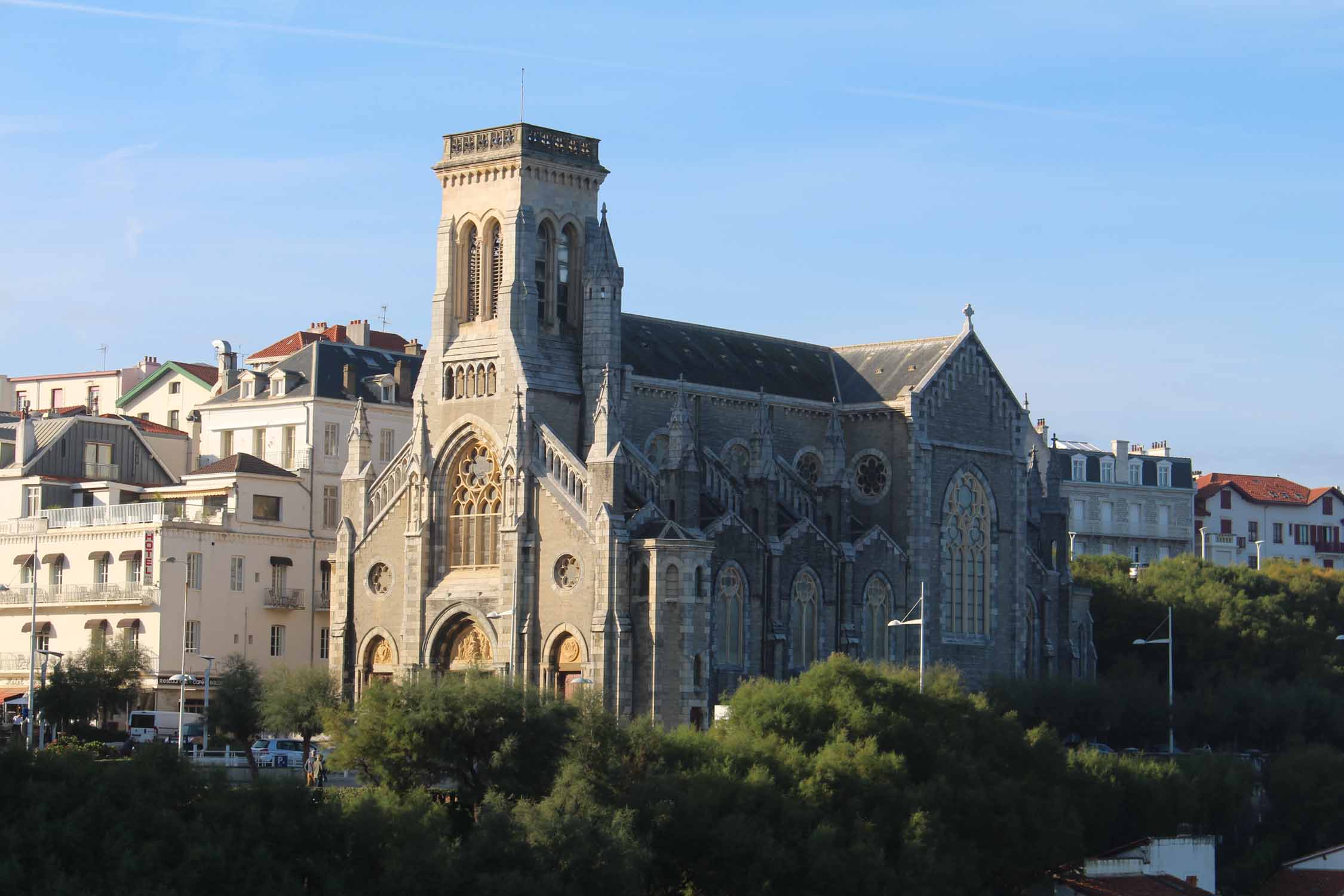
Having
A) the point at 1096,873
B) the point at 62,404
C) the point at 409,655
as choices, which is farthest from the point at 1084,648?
the point at 62,404

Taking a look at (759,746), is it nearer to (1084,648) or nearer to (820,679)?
(820,679)

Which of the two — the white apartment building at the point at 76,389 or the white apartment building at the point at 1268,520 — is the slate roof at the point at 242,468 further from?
the white apartment building at the point at 1268,520

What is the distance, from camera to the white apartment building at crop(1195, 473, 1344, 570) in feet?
443

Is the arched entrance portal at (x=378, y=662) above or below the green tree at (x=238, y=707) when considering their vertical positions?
above

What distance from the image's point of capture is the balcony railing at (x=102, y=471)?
9325cm

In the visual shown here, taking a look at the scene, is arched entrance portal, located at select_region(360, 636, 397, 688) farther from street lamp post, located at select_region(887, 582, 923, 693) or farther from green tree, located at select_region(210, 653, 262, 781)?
street lamp post, located at select_region(887, 582, 923, 693)

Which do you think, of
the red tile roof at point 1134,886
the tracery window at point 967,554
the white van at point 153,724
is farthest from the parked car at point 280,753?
the tracery window at point 967,554

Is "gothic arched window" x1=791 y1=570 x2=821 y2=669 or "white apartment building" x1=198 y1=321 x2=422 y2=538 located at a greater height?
"white apartment building" x1=198 y1=321 x2=422 y2=538

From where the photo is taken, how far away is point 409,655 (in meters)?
79.9

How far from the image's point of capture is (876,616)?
84062 mm

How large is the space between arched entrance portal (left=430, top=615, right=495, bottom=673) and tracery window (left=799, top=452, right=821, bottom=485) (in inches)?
572

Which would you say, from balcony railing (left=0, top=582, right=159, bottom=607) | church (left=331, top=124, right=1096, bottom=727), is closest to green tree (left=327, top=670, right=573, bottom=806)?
church (left=331, top=124, right=1096, bottom=727)

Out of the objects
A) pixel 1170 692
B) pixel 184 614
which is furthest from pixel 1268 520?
pixel 184 614

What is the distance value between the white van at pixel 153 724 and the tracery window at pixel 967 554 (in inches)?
1076
